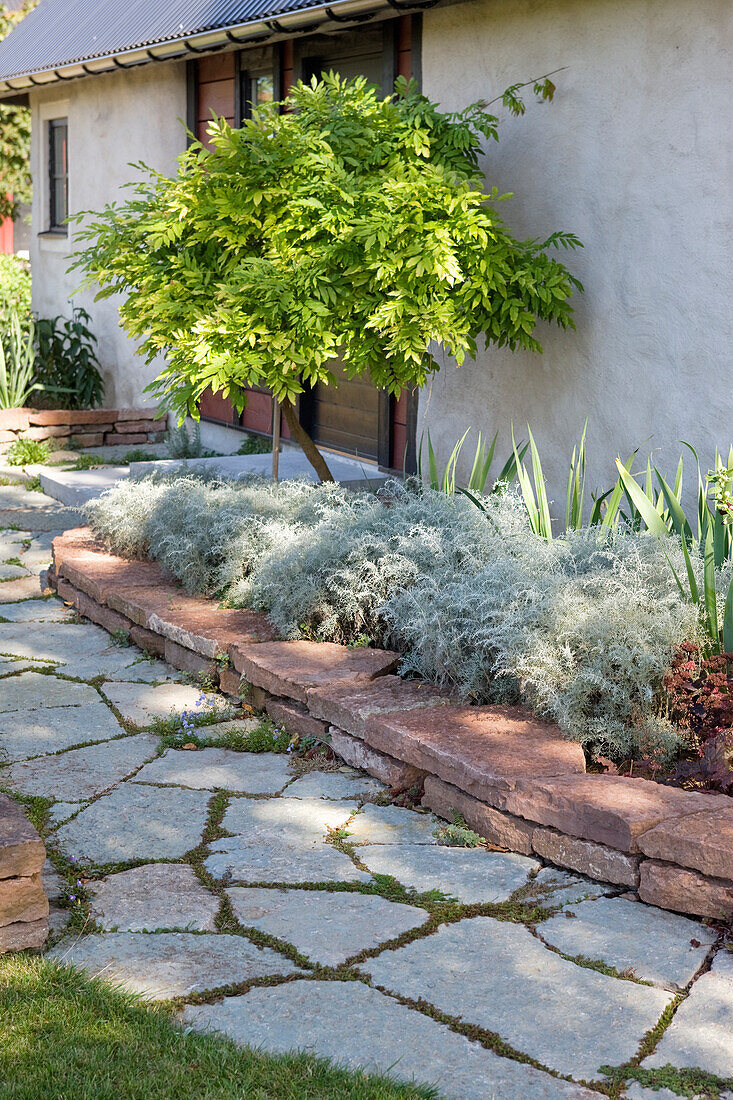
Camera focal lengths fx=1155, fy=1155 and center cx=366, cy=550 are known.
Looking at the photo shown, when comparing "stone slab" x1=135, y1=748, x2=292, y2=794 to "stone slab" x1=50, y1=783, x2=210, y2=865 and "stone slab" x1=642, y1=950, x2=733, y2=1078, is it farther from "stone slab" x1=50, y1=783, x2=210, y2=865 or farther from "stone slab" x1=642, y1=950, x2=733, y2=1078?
"stone slab" x1=642, y1=950, x2=733, y2=1078

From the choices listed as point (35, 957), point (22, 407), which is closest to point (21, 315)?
point (22, 407)

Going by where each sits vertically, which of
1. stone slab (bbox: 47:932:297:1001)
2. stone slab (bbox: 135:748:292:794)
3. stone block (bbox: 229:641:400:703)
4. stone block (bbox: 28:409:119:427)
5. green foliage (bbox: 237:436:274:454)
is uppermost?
stone block (bbox: 28:409:119:427)

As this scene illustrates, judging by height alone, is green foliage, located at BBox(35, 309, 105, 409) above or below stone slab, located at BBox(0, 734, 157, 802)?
above

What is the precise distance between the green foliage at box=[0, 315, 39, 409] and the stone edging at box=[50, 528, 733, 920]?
235 inches

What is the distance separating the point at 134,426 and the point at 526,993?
27.8 feet

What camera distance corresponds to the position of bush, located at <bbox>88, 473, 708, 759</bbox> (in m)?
3.44

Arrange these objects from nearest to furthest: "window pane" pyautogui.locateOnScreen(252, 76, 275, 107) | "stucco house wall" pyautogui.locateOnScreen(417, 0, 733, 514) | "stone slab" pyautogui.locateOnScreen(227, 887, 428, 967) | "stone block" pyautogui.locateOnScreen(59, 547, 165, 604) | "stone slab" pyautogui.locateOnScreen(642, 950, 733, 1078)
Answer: "stone slab" pyautogui.locateOnScreen(642, 950, 733, 1078) → "stone slab" pyautogui.locateOnScreen(227, 887, 428, 967) → "stucco house wall" pyautogui.locateOnScreen(417, 0, 733, 514) → "stone block" pyautogui.locateOnScreen(59, 547, 165, 604) → "window pane" pyautogui.locateOnScreen(252, 76, 275, 107)

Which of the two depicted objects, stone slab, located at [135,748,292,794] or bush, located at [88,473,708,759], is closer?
bush, located at [88,473,708,759]

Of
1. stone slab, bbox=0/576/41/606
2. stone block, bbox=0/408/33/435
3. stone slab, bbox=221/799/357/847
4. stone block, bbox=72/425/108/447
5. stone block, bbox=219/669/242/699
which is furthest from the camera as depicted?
stone block, bbox=72/425/108/447

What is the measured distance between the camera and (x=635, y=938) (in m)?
2.69

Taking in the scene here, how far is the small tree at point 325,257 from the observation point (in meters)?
4.94

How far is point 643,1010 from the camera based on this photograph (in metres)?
2.40

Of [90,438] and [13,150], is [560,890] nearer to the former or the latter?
[90,438]

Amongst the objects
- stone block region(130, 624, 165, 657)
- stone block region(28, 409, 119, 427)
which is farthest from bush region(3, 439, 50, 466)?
stone block region(130, 624, 165, 657)
